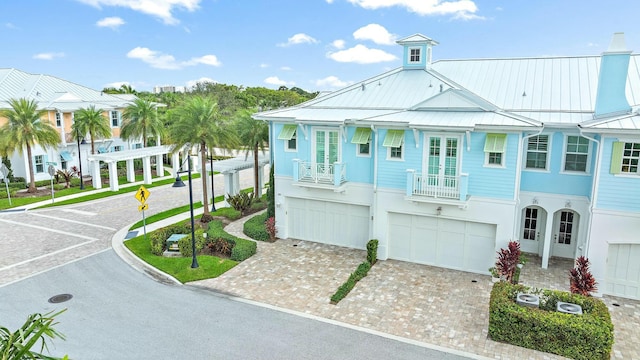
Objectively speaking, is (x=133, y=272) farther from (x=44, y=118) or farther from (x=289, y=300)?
(x=44, y=118)

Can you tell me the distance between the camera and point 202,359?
468 inches

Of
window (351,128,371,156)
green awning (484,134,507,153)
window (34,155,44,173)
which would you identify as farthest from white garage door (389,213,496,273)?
window (34,155,44,173)

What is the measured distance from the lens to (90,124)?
34.6m

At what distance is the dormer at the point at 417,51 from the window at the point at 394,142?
5.99 meters

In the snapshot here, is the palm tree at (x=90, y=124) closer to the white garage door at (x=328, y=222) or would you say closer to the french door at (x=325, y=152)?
the white garage door at (x=328, y=222)

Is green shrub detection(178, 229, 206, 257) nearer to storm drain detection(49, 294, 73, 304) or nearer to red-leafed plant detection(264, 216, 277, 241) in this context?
red-leafed plant detection(264, 216, 277, 241)

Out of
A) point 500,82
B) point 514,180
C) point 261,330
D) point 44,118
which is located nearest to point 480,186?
point 514,180

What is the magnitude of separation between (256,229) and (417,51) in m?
11.7

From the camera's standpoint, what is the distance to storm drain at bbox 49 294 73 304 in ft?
50.0

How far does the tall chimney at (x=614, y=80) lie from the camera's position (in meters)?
15.9

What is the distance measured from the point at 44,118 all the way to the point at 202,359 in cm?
2984

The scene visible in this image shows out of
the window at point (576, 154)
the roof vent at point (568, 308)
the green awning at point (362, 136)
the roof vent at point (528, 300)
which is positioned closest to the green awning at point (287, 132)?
the green awning at point (362, 136)

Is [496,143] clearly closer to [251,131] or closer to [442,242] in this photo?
[442,242]

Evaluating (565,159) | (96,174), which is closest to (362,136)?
(565,159)
